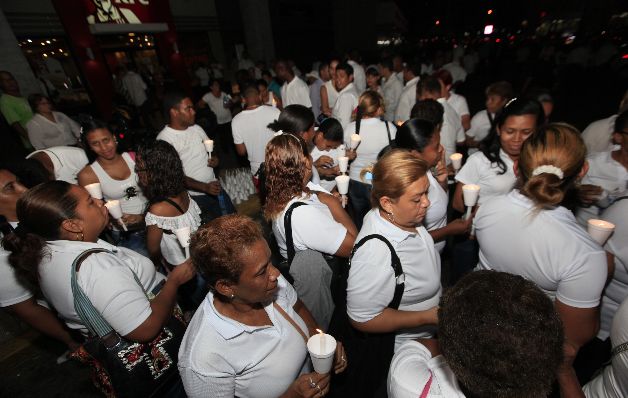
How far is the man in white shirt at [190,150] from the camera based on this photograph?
11.8 ft

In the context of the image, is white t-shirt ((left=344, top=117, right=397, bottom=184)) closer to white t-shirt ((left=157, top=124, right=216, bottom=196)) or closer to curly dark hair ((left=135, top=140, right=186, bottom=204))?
white t-shirt ((left=157, top=124, right=216, bottom=196))

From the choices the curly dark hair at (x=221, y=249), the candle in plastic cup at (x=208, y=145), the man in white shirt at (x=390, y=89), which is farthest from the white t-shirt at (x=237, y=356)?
the man in white shirt at (x=390, y=89)

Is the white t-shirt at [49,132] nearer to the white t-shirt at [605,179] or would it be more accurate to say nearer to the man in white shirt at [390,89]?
the man in white shirt at [390,89]

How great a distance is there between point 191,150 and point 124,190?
908 millimetres

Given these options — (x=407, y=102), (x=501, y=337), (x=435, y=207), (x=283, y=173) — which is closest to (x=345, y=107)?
(x=407, y=102)

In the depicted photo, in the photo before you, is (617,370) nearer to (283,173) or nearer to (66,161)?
(283,173)

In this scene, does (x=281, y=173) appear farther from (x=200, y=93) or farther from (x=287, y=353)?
(x=200, y=93)

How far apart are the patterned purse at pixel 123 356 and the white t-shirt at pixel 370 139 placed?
2.62 m

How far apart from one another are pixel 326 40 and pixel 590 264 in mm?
23599

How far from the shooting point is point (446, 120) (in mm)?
3727

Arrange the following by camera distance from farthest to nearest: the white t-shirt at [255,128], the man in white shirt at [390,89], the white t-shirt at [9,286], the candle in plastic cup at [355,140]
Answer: the man in white shirt at [390,89], the white t-shirt at [255,128], the candle in plastic cup at [355,140], the white t-shirt at [9,286]

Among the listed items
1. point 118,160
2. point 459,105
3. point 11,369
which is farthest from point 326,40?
point 11,369

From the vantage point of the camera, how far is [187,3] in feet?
44.5

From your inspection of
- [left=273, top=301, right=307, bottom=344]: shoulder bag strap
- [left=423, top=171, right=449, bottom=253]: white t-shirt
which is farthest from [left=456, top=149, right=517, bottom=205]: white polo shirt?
[left=273, top=301, right=307, bottom=344]: shoulder bag strap
